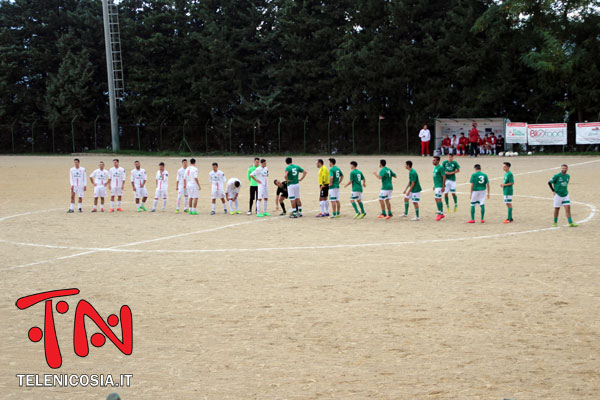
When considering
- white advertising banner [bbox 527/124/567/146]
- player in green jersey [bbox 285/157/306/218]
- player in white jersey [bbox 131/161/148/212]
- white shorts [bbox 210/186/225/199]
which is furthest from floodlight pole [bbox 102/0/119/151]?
player in green jersey [bbox 285/157/306/218]

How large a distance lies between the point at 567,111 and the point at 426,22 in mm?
12807

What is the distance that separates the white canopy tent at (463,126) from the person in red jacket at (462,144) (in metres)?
1.34

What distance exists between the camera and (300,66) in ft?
179

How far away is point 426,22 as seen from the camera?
50.4 metres

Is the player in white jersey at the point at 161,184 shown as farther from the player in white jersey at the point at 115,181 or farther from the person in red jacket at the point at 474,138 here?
the person in red jacket at the point at 474,138

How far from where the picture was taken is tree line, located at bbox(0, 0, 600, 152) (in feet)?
157

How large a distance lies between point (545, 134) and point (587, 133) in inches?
105

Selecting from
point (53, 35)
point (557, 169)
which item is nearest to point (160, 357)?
point (557, 169)

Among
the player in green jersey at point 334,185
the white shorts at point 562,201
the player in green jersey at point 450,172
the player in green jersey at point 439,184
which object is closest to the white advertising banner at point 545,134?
the player in green jersey at point 450,172

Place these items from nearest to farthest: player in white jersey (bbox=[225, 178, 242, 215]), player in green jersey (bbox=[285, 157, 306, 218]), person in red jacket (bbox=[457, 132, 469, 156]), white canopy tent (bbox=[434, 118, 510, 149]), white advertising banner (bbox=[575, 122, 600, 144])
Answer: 1. player in green jersey (bbox=[285, 157, 306, 218])
2. player in white jersey (bbox=[225, 178, 242, 215])
3. white advertising banner (bbox=[575, 122, 600, 144])
4. person in red jacket (bbox=[457, 132, 469, 156])
5. white canopy tent (bbox=[434, 118, 510, 149])

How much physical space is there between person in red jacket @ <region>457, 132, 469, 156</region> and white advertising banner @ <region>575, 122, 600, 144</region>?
290 inches

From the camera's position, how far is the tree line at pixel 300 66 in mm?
47719

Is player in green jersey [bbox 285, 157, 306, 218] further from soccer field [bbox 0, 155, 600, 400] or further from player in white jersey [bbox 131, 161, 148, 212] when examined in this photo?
player in white jersey [bbox 131, 161, 148, 212]

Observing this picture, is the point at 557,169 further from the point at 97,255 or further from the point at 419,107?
the point at 97,255
